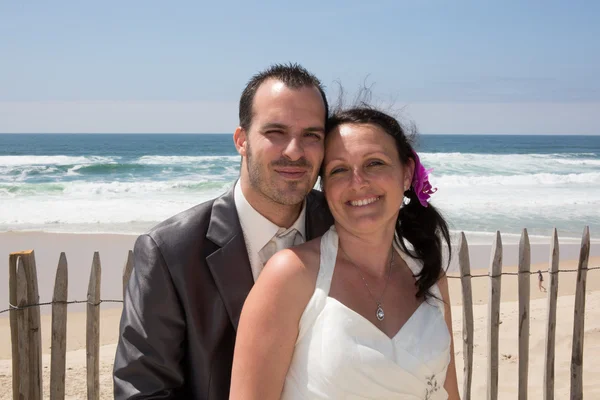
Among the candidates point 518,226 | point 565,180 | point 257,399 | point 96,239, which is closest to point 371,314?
point 257,399

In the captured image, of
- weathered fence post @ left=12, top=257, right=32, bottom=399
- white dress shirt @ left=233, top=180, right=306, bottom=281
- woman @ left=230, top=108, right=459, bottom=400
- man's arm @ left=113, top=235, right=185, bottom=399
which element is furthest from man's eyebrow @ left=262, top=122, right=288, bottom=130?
weathered fence post @ left=12, top=257, right=32, bottom=399

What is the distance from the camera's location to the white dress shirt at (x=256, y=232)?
2.90m

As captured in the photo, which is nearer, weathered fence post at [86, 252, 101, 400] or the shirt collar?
the shirt collar

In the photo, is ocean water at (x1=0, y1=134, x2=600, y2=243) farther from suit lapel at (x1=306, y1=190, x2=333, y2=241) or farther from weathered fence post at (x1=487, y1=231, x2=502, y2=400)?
weathered fence post at (x1=487, y1=231, x2=502, y2=400)

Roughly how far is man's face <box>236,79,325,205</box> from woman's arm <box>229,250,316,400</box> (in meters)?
0.57

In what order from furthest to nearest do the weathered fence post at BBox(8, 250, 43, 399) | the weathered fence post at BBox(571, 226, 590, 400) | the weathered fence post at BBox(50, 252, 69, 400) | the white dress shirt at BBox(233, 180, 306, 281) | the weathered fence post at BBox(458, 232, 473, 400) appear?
1. the weathered fence post at BBox(571, 226, 590, 400)
2. the weathered fence post at BBox(458, 232, 473, 400)
3. the weathered fence post at BBox(50, 252, 69, 400)
4. the weathered fence post at BBox(8, 250, 43, 399)
5. the white dress shirt at BBox(233, 180, 306, 281)

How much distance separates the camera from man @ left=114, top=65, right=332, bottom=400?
8.64 ft

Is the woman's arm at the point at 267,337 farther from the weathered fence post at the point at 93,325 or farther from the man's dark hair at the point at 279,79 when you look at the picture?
the weathered fence post at the point at 93,325

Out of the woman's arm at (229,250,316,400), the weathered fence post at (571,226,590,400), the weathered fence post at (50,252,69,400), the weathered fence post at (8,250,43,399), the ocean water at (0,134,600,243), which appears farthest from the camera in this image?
the ocean water at (0,134,600,243)

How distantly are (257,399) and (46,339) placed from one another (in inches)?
238

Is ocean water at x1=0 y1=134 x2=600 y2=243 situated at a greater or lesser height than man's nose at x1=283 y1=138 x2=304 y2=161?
lesser

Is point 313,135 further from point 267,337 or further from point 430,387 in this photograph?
point 430,387

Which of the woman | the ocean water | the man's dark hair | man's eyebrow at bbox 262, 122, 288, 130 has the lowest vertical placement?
→ the ocean water

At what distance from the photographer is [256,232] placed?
2906 mm
